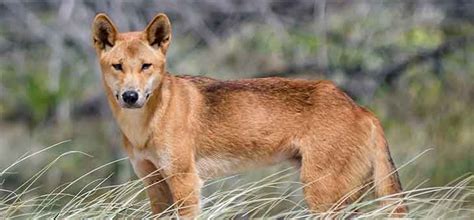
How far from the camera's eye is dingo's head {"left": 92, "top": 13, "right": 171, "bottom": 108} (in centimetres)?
741

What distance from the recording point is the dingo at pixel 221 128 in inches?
297

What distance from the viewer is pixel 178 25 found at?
13.5 meters

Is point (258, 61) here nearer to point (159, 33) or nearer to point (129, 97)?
point (159, 33)

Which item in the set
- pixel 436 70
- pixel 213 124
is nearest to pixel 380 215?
pixel 213 124

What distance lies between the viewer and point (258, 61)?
546 inches

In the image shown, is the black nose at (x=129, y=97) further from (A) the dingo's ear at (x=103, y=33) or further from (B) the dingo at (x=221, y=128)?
(A) the dingo's ear at (x=103, y=33)

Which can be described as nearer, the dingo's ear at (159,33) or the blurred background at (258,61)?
the dingo's ear at (159,33)

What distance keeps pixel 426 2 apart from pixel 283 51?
4.29 feet

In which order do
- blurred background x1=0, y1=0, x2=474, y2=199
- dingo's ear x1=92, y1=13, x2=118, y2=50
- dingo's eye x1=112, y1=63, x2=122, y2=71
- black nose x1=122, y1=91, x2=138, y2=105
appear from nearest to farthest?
black nose x1=122, y1=91, x2=138, y2=105, dingo's eye x1=112, y1=63, x2=122, y2=71, dingo's ear x1=92, y1=13, x2=118, y2=50, blurred background x1=0, y1=0, x2=474, y2=199

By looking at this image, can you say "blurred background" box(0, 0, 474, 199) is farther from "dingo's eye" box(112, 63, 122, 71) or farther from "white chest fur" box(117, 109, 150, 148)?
"dingo's eye" box(112, 63, 122, 71)

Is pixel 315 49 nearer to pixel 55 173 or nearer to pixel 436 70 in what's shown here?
pixel 436 70

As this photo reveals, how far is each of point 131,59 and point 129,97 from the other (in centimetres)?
23

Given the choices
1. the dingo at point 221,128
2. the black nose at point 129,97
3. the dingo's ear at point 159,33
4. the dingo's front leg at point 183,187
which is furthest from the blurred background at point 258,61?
the black nose at point 129,97

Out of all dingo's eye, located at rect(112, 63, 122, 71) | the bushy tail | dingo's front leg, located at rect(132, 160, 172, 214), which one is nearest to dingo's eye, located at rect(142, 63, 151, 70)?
dingo's eye, located at rect(112, 63, 122, 71)
